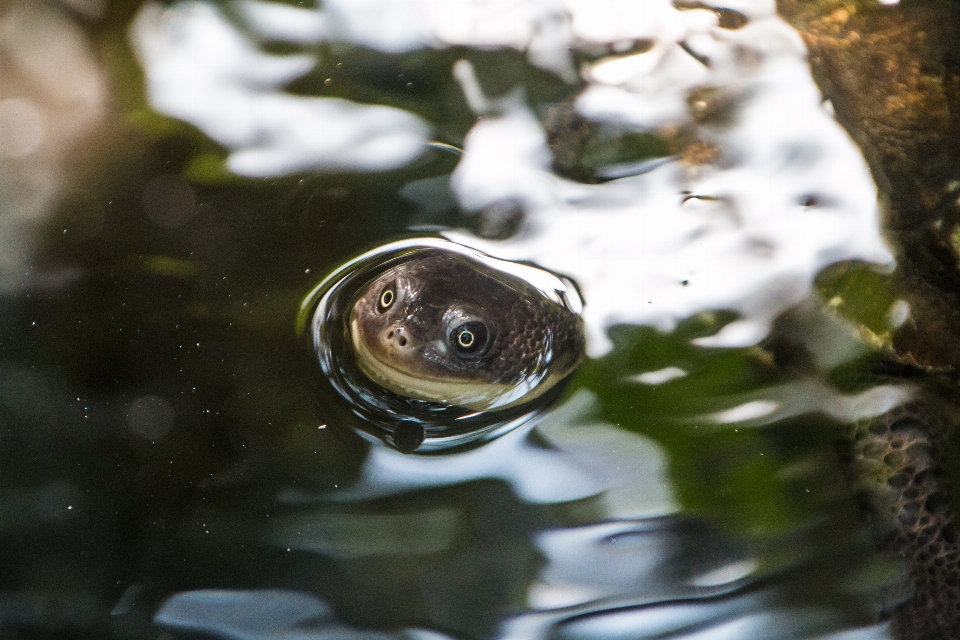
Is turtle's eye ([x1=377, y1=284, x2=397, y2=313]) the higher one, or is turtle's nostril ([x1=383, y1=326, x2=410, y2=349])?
Answer: turtle's eye ([x1=377, y1=284, x2=397, y2=313])

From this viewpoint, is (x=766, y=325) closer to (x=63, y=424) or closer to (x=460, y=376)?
(x=460, y=376)

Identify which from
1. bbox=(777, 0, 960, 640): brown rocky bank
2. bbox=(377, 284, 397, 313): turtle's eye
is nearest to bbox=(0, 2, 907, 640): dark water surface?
bbox=(777, 0, 960, 640): brown rocky bank

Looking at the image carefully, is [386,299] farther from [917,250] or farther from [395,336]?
[917,250]

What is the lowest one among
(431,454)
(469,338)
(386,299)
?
(431,454)


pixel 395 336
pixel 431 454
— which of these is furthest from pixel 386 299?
pixel 431 454

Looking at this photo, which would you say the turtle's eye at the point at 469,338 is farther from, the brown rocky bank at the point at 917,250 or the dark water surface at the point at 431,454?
the brown rocky bank at the point at 917,250

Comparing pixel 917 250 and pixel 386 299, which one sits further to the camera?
pixel 917 250

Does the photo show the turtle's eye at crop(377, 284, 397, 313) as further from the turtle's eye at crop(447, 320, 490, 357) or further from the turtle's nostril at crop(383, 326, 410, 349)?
the turtle's eye at crop(447, 320, 490, 357)
